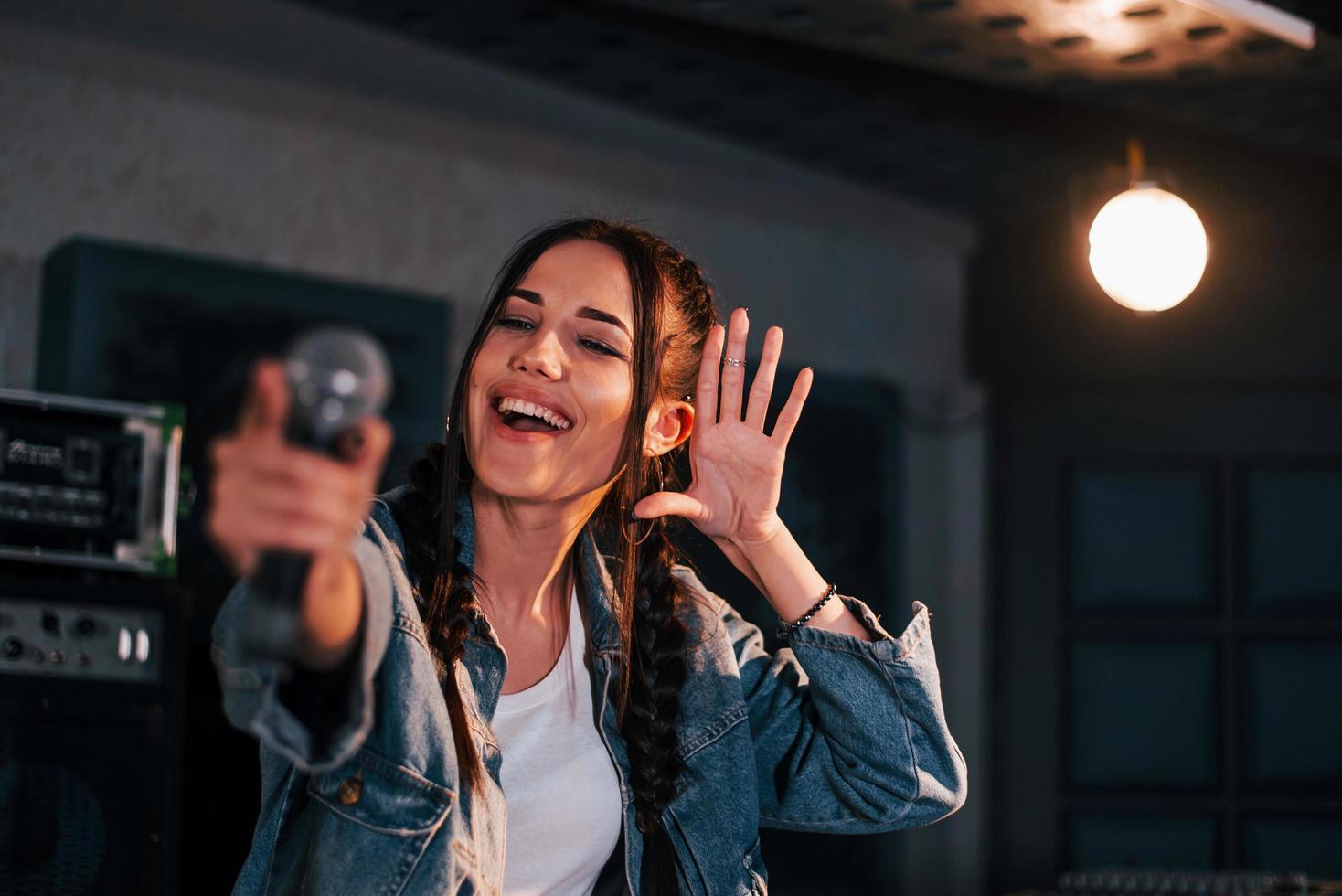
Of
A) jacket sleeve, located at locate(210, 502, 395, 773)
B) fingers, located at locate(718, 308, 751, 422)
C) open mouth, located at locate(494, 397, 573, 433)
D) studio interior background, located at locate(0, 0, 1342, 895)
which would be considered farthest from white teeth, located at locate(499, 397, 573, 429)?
studio interior background, located at locate(0, 0, 1342, 895)

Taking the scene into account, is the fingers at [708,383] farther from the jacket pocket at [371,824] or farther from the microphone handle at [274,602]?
the microphone handle at [274,602]

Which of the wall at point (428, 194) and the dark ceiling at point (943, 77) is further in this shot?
the wall at point (428, 194)

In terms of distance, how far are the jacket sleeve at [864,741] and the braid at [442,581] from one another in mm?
412

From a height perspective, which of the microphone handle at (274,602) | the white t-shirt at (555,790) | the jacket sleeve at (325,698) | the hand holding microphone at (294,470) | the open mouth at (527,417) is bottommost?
the white t-shirt at (555,790)

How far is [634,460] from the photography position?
6.15ft

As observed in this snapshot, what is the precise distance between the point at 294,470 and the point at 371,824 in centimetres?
71

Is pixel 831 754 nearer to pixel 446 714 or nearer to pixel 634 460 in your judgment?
pixel 634 460

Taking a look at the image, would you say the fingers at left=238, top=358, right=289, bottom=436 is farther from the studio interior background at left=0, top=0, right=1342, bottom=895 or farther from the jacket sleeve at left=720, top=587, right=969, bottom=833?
the studio interior background at left=0, top=0, right=1342, bottom=895

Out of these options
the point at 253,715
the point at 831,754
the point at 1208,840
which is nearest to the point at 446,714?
the point at 253,715

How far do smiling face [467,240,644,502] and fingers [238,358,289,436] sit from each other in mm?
929

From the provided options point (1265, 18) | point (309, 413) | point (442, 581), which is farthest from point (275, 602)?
point (1265, 18)

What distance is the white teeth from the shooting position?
1.75m

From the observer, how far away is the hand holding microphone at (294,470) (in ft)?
2.54

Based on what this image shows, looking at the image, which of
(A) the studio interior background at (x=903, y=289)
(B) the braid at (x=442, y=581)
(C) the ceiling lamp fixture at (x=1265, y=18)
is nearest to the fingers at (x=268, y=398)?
(B) the braid at (x=442, y=581)
